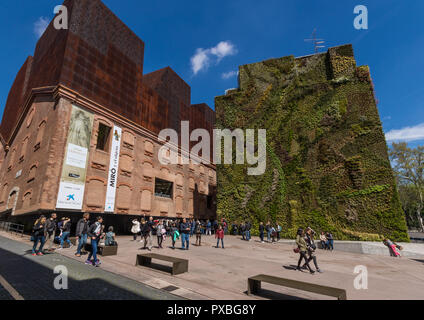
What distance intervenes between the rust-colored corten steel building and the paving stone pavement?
11.9 metres

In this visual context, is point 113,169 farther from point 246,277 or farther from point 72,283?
point 246,277

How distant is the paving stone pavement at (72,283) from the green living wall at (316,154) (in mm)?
17854

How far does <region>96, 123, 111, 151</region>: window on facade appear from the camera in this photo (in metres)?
24.2

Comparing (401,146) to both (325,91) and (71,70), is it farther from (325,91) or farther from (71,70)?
(71,70)

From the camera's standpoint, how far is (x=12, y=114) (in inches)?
1359

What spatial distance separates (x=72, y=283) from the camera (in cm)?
637

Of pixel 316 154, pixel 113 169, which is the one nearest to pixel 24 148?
pixel 113 169

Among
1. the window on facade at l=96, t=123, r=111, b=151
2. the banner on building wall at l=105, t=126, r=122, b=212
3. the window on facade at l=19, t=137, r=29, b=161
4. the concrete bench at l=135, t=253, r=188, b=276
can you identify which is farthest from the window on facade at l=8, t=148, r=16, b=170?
the concrete bench at l=135, t=253, r=188, b=276

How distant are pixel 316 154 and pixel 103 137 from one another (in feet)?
74.2

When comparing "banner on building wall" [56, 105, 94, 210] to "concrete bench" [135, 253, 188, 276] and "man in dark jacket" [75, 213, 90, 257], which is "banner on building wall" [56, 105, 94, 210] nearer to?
"man in dark jacket" [75, 213, 90, 257]

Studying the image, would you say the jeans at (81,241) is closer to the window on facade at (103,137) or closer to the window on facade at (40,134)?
the window on facade at (103,137)

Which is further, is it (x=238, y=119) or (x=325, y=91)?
(x=238, y=119)
